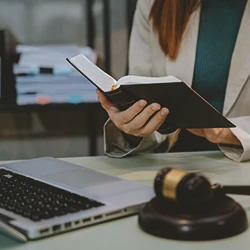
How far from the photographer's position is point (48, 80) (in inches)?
75.6

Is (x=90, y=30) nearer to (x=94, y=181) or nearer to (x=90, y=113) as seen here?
(x=90, y=113)

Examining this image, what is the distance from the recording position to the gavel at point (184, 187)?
64 cm

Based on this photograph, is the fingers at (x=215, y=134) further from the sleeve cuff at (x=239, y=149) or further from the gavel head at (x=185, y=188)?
the gavel head at (x=185, y=188)

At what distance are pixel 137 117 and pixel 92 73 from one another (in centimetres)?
12

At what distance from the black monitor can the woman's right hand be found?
0.90 metres

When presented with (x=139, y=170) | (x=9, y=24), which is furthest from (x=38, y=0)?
(x=139, y=170)

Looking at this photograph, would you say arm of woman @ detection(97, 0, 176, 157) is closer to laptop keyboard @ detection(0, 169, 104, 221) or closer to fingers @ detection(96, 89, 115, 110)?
fingers @ detection(96, 89, 115, 110)

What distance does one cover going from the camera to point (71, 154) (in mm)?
2295

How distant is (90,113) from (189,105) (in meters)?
1.31

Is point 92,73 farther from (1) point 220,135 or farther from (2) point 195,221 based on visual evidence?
(2) point 195,221

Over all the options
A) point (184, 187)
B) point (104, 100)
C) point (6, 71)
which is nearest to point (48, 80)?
point (6, 71)

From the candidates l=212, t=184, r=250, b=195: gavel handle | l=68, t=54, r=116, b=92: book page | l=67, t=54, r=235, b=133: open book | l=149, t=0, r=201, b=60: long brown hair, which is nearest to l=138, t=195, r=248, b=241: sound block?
l=212, t=184, r=250, b=195: gavel handle

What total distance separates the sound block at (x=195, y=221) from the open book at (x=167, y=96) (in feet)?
0.92

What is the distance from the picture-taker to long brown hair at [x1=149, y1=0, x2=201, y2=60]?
1436 millimetres
